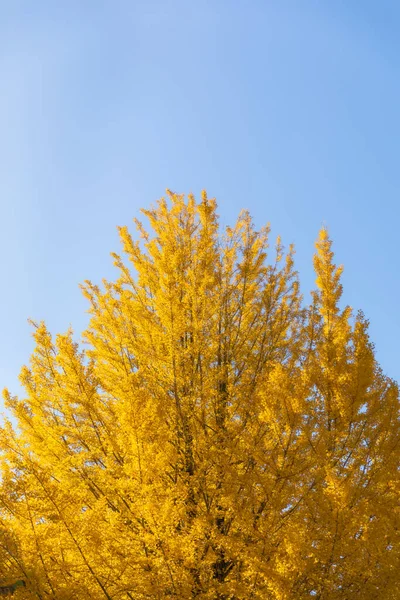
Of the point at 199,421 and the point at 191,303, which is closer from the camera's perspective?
the point at 199,421

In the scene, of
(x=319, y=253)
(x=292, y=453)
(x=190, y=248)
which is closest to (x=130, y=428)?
(x=292, y=453)

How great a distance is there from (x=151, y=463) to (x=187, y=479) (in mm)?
725

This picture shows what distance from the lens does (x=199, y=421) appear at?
4.63m

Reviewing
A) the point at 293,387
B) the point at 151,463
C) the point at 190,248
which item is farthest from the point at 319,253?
the point at 151,463

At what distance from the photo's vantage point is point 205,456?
4.24 meters

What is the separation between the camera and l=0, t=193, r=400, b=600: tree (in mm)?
3664

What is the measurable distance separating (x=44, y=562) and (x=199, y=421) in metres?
1.70

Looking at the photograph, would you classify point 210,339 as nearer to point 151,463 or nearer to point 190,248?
point 190,248

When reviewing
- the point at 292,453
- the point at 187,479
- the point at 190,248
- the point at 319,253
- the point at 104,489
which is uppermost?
the point at 319,253

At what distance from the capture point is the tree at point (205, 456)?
3.66 meters

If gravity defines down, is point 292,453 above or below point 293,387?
below

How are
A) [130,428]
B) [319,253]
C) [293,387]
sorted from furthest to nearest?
[319,253]
[293,387]
[130,428]

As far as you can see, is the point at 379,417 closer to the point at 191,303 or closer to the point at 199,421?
the point at 199,421

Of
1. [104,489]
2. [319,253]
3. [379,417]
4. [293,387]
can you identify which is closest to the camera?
[293,387]
